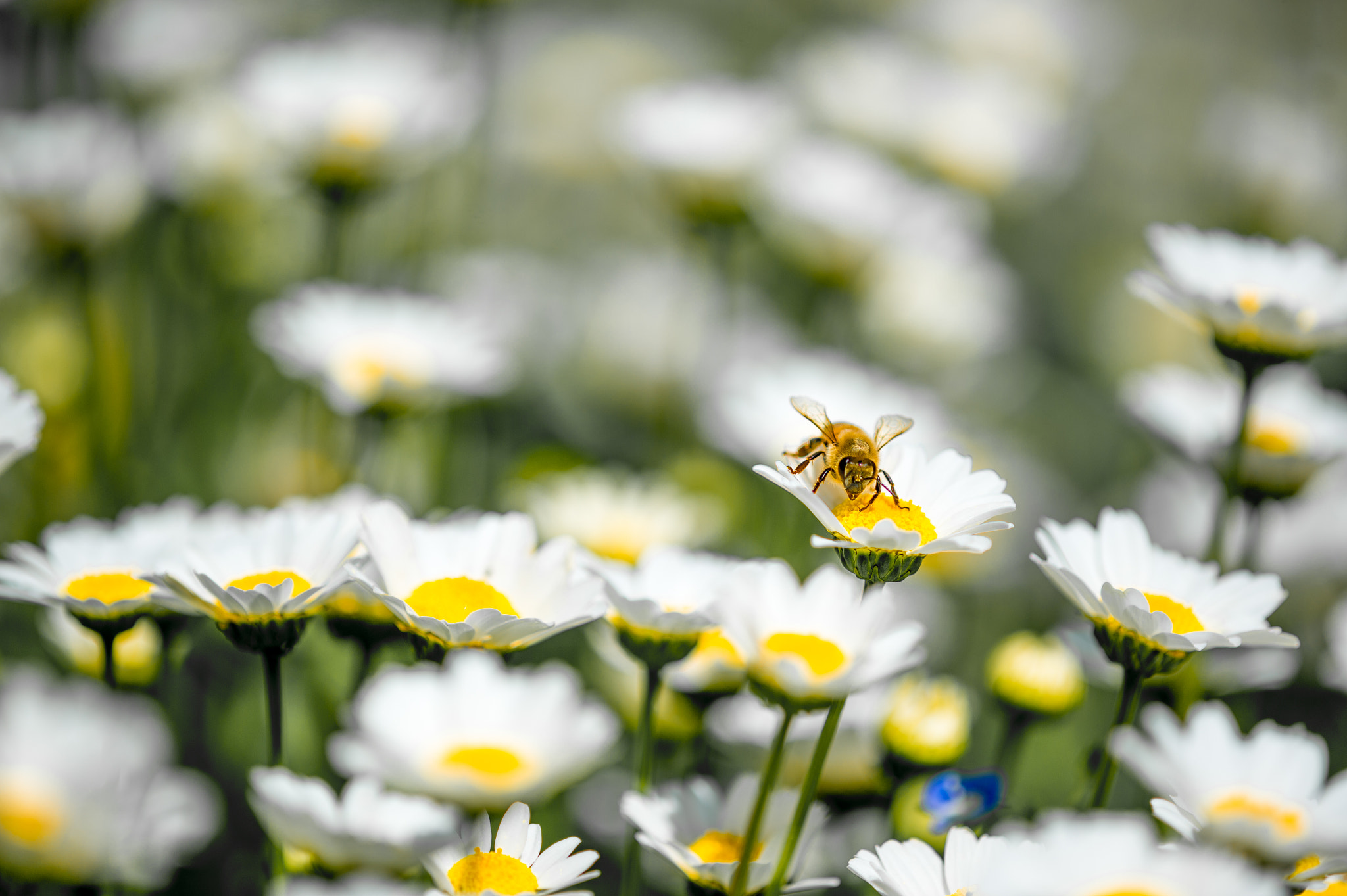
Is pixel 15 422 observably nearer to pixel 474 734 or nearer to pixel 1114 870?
pixel 474 734

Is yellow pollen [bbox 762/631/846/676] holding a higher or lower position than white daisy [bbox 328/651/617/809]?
higher

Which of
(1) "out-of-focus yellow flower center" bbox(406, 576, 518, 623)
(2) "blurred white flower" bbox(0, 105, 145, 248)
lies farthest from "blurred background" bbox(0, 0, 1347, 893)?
(1) "out-of-focus yellow flower center" bbox(406, 576, 518, 623)

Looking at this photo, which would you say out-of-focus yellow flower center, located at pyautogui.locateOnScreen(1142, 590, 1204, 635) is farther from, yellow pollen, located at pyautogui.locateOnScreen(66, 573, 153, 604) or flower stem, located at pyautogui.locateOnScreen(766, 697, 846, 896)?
yellow pollen, located at pyautogui.locateOnScreen(66, 573, 153, 604)

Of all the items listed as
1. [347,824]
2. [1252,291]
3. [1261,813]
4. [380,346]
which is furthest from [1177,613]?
[380,346]

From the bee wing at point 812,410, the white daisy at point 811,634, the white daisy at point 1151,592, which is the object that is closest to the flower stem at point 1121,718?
the white daisy at point 1151,592

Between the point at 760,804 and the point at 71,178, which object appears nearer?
the point at 760,804

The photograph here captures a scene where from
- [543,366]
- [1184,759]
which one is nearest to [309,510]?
[1184,759]

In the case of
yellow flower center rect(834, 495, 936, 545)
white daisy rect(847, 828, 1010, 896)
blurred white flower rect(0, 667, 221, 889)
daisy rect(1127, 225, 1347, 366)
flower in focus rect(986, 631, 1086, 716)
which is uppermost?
daisy rect(1127, 225, 1347, 366)
